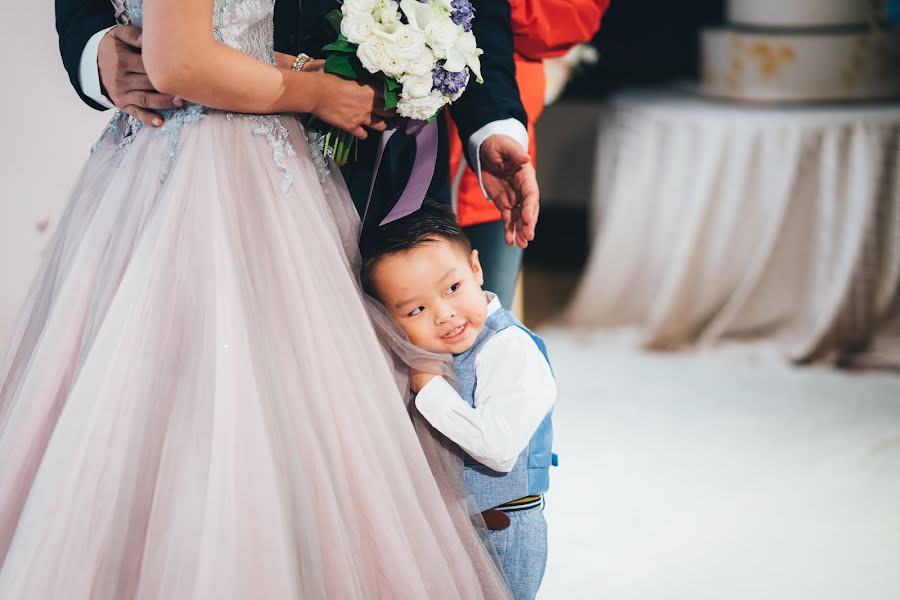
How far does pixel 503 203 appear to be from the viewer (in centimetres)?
165

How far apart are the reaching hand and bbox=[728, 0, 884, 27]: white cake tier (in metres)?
2.64

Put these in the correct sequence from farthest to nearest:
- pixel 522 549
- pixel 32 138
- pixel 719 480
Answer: pixel 719 480, pixel 32 138, pixel 522 549

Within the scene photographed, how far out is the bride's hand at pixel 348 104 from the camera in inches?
54.6

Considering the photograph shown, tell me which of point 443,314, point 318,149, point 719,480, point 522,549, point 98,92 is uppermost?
point 98,92

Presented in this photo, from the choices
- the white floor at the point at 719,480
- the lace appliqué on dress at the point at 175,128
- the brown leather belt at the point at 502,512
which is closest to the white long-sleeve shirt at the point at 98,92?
the lace appliqué on dress at the point at 175,128

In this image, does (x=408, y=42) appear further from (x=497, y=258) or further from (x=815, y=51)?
(x=815, y=51)

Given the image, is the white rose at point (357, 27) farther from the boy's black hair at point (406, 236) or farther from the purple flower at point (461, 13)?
the boy's black hair at point (406, 236)

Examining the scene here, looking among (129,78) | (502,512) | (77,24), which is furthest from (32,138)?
(502,512)

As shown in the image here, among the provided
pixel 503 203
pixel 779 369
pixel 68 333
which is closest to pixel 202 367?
pixel 68 333

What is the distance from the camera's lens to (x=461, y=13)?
4.78 ft

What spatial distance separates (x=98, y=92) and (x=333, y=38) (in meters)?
0.34

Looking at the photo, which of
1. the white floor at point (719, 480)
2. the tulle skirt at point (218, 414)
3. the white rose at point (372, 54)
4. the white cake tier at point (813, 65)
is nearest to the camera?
the tulle skirt at point (218, 414)

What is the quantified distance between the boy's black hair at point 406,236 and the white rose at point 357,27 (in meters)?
0.27

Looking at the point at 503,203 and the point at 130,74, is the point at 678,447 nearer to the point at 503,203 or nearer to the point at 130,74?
the point at 503,203
